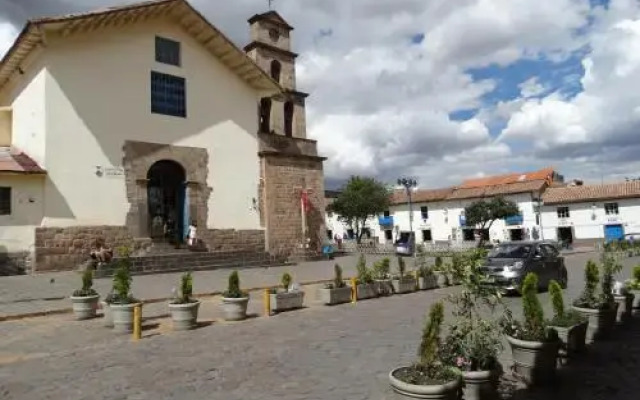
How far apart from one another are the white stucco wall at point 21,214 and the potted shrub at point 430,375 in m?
17.0

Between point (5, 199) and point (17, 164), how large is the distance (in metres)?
1.23

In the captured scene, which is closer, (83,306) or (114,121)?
(83,306)

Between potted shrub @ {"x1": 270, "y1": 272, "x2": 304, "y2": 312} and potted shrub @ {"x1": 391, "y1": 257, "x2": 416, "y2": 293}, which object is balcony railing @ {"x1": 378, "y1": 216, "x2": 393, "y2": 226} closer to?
potted shrub @ {"x1": 391, "y1": 257, "x2": 416, "y2": 293}

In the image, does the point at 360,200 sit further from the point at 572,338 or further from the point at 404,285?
the point at 572,338

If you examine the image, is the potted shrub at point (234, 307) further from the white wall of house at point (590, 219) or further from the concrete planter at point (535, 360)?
the white wall of house at point (590, 219)

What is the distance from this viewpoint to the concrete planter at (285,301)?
11.5 meters

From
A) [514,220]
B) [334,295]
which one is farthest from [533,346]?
[514,220]

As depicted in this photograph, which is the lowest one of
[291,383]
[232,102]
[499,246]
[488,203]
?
[291,383]

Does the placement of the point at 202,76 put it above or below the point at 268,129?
above

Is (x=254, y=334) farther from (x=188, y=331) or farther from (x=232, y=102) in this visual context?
(x=232, y=102)

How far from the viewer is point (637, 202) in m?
49.0

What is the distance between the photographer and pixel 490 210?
5272 cm

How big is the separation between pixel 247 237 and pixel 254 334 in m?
15.0

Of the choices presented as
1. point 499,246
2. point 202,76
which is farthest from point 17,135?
point 499,246
